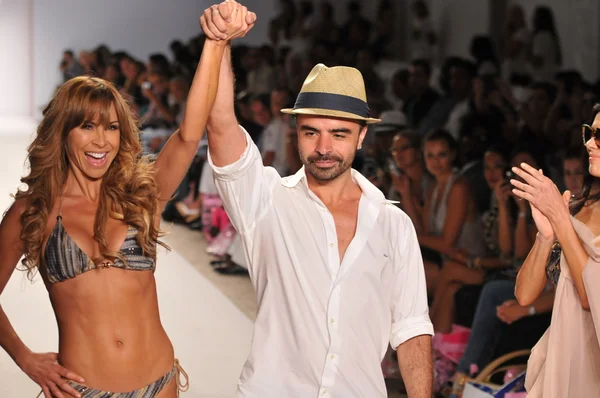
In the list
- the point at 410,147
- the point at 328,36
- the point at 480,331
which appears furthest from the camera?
the point at 328,36

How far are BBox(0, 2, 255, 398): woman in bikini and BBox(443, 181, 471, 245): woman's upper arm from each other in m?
2.47

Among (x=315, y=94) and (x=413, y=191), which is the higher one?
(x=315, y=94)

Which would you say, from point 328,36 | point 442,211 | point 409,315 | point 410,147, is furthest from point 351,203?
point 328,36

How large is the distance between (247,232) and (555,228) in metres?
0.76

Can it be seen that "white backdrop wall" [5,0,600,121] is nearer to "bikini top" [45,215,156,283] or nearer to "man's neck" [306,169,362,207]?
"man's neck" [306,169,362,207]

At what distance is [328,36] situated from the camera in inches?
445

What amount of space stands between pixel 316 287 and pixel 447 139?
281 cm

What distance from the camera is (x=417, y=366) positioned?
2.75 metres

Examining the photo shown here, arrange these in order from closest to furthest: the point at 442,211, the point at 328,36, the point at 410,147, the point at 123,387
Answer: the point at 123,387 < the point at 442,211 < the point at 410,147 < the point at 328,36

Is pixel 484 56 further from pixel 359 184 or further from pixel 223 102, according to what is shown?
pixel 223 102

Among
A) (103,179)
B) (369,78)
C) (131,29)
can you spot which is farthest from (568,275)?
(131,29)

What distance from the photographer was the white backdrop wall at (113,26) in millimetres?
12562

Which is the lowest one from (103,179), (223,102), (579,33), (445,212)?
(445,212)

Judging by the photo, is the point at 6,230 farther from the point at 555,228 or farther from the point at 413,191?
the point at 413,191
